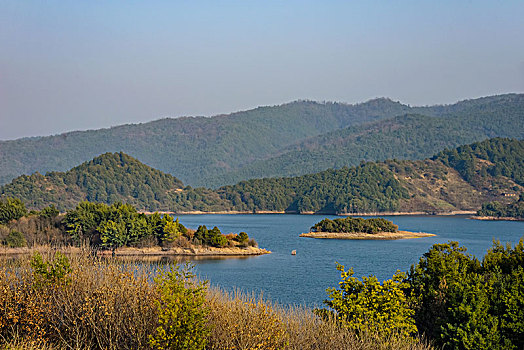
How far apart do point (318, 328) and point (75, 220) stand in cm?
6982

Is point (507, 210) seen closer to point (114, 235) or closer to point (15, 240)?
point (114, 235)

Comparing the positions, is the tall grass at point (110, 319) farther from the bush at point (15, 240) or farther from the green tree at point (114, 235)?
the green tree at point (114, 235)

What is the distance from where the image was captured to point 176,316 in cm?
1551

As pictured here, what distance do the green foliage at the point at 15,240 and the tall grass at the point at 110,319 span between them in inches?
2372

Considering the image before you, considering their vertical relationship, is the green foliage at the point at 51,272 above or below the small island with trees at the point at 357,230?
above

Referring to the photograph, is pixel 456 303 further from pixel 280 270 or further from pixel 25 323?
pixel 280 270

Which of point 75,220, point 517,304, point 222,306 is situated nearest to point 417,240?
point 75,220

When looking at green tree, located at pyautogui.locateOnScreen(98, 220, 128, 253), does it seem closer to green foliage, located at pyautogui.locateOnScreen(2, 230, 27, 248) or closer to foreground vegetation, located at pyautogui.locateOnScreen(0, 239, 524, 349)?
green foliage, located at pyautogui.locateOnScreen(2, 230, 27, 248)

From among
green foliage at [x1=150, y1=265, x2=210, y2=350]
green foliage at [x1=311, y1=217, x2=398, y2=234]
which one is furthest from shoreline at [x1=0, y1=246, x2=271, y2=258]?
green foliage at [x1=150, y1=265, x2=210, y2=350]

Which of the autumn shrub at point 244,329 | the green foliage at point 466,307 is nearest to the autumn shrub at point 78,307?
the autumn shrub at point 244,329

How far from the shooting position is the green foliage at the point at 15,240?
74.3 meters

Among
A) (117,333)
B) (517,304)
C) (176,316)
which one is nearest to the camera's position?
(176,316)

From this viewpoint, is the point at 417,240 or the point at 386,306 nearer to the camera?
the point at 386,306

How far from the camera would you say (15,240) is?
247ft
